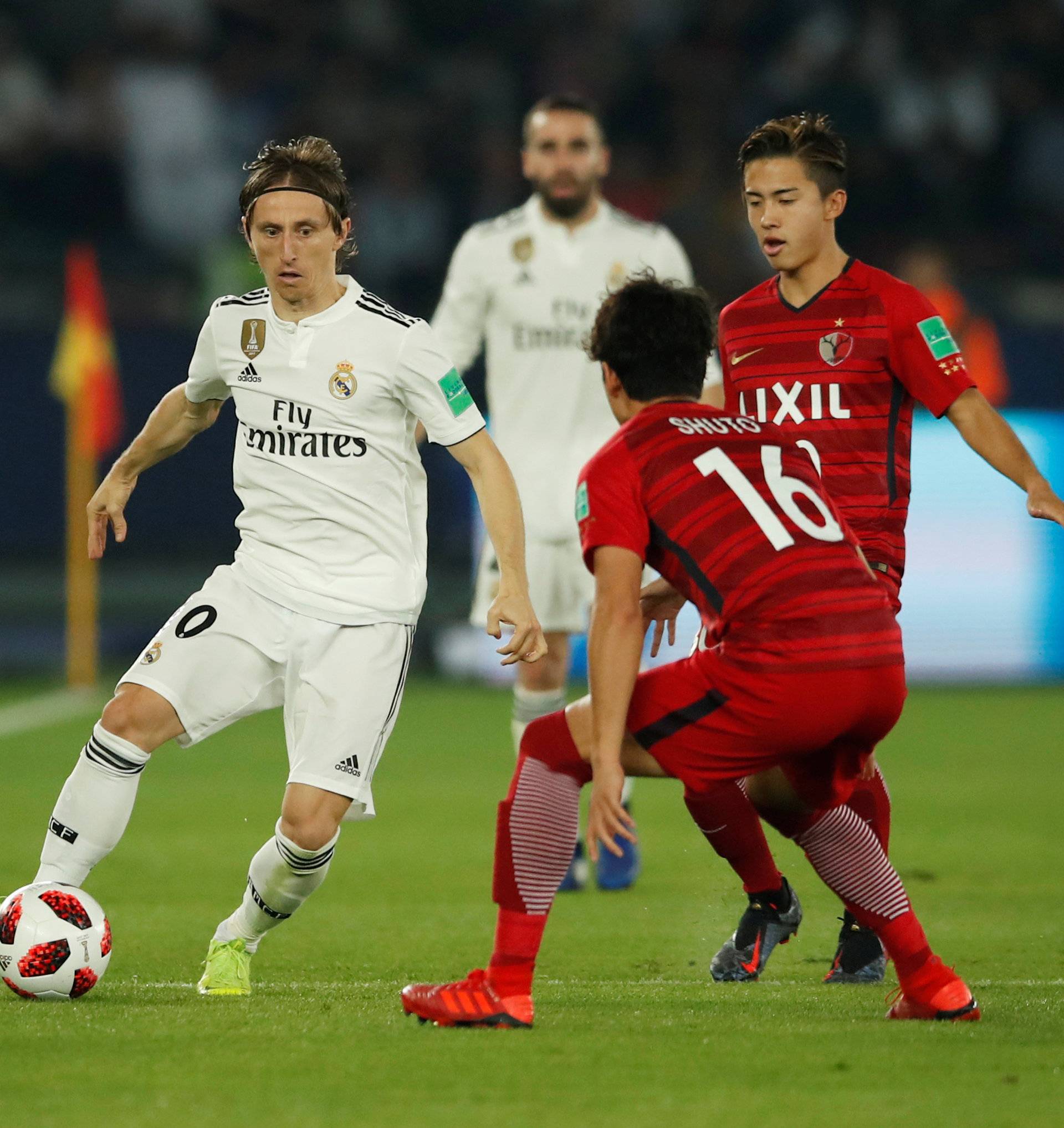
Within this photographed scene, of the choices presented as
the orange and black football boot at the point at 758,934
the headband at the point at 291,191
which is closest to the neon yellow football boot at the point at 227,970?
the orange and black football boot at the point at 758,934

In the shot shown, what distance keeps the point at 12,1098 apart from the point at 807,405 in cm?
247

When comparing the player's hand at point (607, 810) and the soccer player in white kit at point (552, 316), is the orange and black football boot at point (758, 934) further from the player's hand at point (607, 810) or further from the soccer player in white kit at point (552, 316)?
the soccer player in white kit at point (552, 316)

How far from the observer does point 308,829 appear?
438 centimetres

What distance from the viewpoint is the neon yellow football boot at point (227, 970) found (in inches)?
178

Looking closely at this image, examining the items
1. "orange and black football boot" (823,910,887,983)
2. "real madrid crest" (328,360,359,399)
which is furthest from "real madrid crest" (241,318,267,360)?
"orange and black football boot" (823,910,887,983)

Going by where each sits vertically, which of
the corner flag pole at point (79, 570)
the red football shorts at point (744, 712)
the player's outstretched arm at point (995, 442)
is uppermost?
the player's outstretched arm at point (995, 442)

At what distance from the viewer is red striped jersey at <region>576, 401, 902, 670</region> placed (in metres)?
3.82

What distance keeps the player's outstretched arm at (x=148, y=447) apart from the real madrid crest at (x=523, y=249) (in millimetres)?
2217

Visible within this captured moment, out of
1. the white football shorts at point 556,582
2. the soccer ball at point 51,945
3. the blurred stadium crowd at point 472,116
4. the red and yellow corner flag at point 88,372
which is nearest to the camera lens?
the soccer ball at point 51,945

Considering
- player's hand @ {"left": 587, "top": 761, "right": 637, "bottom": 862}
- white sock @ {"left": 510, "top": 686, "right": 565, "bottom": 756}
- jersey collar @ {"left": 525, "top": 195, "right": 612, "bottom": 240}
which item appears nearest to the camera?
player's hand @ {"left": 587, "top": 761, "right": 637, "bottom": 862}

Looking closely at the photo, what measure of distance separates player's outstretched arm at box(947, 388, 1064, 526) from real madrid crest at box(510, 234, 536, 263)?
248 cm

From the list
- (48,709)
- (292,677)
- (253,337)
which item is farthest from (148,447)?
(48,709)

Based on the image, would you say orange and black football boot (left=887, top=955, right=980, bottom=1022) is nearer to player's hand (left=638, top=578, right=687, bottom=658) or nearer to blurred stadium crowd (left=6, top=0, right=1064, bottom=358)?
player's hand (left=638, top=578, right=687, bottom=658)

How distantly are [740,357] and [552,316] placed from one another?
205 centimetres
